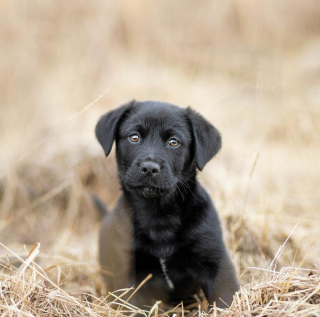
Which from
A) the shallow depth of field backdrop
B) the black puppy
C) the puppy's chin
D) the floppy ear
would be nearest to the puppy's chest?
the black puppy

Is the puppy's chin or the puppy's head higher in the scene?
the puppy's head

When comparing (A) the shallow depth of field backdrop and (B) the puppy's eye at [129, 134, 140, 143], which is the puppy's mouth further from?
(A) the shallow depth of field backdrop

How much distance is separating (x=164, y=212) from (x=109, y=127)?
76 centimetres

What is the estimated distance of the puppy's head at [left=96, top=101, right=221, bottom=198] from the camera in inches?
122

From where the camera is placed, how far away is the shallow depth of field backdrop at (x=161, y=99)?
4.43 meters

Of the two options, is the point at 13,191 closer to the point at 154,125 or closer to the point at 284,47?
the point at 154,125

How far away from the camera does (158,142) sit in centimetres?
328

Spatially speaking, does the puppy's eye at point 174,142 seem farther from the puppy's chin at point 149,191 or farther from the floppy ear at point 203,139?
the puppy's chin at point 149,191

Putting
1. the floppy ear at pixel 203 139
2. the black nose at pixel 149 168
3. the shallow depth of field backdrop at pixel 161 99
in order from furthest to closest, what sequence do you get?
the shallow depth of field backdrop at pixel 161 99 < the floppy ear at pixel 203 139 < the black nose at pixel 149 168

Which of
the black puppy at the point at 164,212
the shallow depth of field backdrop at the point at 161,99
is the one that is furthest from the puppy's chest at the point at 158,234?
the shallow depth of field backdrop at the point at 161,99

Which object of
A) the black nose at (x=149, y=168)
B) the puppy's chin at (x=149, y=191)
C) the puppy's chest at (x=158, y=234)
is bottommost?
the puppy's chest at (x=158, y=234)

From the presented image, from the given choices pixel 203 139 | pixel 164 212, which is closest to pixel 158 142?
pixel 203 139

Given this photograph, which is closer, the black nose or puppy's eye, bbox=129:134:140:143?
the black nose

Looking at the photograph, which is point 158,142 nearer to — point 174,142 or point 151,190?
point 174,142
